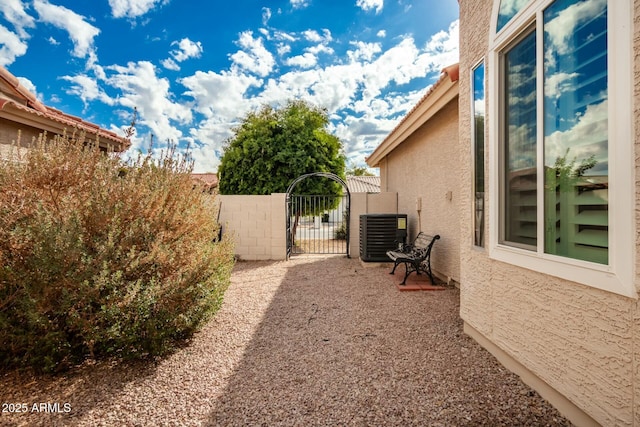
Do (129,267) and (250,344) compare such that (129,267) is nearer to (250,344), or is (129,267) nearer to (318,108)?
(250,344)

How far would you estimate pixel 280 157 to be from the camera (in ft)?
39.2

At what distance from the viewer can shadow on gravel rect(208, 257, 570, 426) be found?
2367 millimetres

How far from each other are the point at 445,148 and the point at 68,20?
8378 millimetres

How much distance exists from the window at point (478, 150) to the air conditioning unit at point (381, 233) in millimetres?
4896

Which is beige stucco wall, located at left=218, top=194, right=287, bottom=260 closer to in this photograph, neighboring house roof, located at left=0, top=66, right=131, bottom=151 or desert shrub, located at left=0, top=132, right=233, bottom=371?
neighboring house roof, located at left=0, top=66, right=131, bottom=151

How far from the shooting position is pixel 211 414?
240cm

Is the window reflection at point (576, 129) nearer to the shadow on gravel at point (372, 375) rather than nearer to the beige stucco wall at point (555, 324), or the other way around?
the beige stucco wall at point (555, 324)


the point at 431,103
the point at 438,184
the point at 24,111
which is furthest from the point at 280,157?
the point at 24,111

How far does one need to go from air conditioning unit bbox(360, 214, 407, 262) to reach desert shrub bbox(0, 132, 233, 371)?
532 centimetres

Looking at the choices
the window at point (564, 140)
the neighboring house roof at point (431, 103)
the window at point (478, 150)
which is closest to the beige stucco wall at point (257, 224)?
the neighboring house roof at point (431, 103)

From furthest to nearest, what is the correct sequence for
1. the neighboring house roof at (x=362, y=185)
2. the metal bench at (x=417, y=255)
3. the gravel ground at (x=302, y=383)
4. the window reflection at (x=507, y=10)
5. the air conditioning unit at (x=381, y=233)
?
the neighboring house roof at (x=362, y=185), the air conditioning unit at (x=381, y=233), the metal bench at (x=417, y=255), the window reflection at (x=507, y=10), the gravel ground at (x=302, y=383)

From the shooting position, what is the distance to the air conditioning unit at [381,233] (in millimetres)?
8539

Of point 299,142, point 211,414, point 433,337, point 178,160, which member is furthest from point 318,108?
point 211,414

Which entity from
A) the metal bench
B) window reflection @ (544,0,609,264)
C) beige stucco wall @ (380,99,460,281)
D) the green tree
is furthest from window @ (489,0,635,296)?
the green tree
